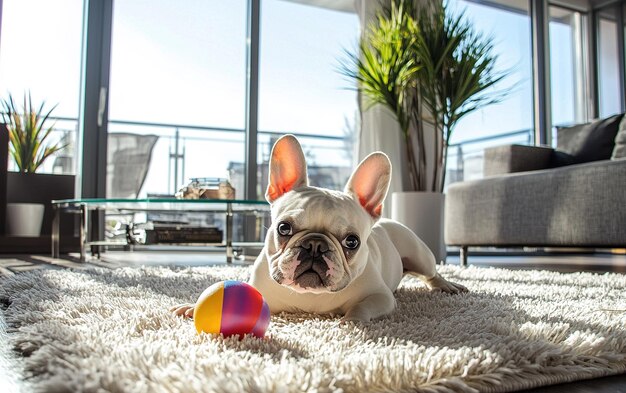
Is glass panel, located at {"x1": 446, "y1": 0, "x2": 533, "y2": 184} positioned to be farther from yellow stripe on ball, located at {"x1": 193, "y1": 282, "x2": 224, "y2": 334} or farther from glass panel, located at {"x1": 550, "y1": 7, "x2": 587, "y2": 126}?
yellow stripe on ball, located at {"x1": 193, "y1": 282, "x2": 224, "y2": 334}

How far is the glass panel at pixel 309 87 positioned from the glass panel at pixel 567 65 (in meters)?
2.59

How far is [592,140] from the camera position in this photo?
3953mm

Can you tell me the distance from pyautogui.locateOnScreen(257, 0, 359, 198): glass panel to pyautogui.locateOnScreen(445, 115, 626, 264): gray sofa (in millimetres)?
1594

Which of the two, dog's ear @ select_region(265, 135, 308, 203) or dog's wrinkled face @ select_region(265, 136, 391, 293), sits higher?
dog's ear @ select_region(265, 135, 308, 203)

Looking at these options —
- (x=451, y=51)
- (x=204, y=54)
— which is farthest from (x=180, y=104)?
(x=451, y=51)

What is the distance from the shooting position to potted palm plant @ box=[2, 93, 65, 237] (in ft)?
13.3

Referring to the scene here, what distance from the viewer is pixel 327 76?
5.25 meters

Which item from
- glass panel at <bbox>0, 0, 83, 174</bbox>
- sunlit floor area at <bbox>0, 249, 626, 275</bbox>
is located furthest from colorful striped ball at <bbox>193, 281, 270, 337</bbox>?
glass panel at <bbox>0, 0, 83, 174</bbox>

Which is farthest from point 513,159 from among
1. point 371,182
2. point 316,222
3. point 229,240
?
point 316,222

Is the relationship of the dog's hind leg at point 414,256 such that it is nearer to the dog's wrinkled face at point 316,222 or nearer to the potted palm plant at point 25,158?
the dog's wrinkled face at point 316,222

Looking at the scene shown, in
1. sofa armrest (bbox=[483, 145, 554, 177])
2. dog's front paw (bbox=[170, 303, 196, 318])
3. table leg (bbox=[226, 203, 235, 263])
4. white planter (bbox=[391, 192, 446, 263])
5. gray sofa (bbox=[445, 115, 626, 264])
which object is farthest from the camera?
sofa armrest (bbox=[483, 145, 554, 177])

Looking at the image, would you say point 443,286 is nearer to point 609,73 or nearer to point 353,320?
point 353,320

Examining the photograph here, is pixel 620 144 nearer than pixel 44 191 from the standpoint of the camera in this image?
Result: Yes

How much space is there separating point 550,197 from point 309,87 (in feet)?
9.01
